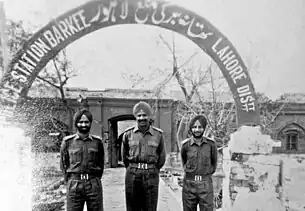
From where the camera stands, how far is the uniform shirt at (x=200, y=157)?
8.89ft

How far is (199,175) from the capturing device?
8.89 feet

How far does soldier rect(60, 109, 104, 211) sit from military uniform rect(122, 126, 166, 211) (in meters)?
0.27

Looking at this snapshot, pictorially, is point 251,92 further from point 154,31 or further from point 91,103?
point 91,103

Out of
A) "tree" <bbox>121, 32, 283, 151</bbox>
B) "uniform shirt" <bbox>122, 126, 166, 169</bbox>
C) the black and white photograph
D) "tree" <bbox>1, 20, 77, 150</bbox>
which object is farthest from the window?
"tree" <bbox>1, 20, 77, 150</bbox>

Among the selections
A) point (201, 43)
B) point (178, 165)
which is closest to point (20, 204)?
point (178, 165)

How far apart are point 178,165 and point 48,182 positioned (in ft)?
4.35

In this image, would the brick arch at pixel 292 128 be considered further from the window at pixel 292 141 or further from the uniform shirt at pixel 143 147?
the uniform shirt at pixel 143 147

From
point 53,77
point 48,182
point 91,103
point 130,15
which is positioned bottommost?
point 48,182

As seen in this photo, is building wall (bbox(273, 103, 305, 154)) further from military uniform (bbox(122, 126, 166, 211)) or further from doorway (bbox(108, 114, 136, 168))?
doorway (bbox(108, 114, 136, 168))

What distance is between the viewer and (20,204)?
2936 millimetres

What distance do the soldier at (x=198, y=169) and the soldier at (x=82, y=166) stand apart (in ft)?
2.62

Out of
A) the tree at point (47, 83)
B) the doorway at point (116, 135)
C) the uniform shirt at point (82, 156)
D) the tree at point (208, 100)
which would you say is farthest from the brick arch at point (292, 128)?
the tree at point (47, 83)

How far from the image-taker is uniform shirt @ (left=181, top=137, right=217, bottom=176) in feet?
8.89

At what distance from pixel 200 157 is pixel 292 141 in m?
1.11
